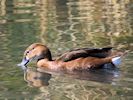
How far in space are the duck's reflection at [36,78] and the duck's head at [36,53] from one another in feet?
0.89

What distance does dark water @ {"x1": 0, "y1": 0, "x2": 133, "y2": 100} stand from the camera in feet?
26.1

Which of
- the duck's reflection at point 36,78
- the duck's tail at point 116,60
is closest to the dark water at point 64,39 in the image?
the duck's reflection at point 36,78

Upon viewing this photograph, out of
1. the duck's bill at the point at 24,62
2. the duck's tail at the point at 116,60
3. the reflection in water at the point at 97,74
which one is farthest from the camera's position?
the duck's bill at the point at 24,62

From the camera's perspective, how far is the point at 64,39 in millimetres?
11656

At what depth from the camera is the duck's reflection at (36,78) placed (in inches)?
341

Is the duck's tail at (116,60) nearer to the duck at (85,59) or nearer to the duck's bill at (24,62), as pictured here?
the duck at (85,59)

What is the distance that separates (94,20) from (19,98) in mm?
6804

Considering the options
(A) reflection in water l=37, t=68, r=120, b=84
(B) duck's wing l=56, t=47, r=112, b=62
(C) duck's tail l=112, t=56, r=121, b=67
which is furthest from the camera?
(B) duck's wing l=56, t=47, r=112, b=62

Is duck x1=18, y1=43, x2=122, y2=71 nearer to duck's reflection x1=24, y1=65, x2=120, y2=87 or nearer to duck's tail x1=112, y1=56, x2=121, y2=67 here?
duck's tail x1=112, y1=56, x2=121, y2=67

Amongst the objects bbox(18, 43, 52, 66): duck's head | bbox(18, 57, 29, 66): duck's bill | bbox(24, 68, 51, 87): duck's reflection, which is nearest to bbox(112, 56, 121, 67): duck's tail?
bbox(24, 68, 51, 87): duck's reflection

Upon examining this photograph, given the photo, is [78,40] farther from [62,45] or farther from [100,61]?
[100,61]

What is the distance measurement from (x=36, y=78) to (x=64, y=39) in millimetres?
2682

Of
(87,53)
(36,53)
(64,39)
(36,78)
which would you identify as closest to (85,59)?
(87,53)

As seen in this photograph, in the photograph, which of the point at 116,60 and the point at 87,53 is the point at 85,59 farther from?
the point at 116,60
